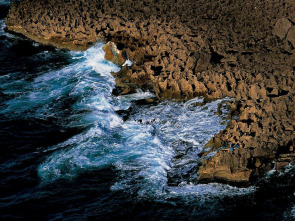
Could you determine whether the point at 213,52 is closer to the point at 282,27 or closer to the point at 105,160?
the point at 282,27

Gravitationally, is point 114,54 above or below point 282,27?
below

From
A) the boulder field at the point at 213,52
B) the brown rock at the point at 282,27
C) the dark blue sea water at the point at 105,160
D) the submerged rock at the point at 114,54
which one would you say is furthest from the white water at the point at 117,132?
the brown rock at the point at 282,27

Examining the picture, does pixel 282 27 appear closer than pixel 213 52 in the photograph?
Yes

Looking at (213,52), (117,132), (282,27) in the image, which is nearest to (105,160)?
(117,132)

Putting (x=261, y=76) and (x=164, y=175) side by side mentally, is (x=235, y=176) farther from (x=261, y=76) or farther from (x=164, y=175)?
(x=261, y=76)

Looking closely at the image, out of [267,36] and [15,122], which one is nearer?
[15,122]

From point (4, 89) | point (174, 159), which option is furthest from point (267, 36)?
point (4, 89)

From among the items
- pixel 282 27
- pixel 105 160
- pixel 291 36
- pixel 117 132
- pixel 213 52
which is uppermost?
pixel 282 27
